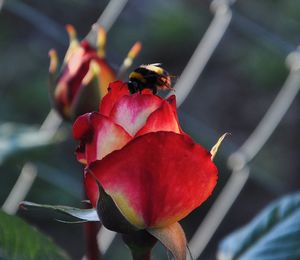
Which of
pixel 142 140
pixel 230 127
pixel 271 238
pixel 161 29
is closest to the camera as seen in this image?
pixel 142 140

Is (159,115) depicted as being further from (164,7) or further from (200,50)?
(164,7)

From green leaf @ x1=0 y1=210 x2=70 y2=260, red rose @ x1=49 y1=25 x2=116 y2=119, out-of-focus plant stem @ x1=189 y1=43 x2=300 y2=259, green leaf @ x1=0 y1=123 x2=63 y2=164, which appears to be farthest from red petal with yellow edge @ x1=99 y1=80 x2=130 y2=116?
out-of-focus plant stem @ x1=189 y1=43 x2=300 y2=259

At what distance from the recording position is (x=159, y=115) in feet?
1.45

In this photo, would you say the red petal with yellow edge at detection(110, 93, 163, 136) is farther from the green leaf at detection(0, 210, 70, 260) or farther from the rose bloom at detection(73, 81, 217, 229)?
the green leaf at detection(0, 210, 70, 260)

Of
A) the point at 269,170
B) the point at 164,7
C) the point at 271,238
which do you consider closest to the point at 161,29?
the point at 164,7

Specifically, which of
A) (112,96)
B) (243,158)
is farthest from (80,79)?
(243,158)

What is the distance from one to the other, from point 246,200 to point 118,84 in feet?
4.99

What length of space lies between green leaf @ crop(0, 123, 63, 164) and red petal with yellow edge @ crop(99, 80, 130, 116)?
571mm

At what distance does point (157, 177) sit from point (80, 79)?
11.7 inches

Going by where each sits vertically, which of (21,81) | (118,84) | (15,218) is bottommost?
(21,81)

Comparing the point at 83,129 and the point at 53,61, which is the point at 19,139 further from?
the point at 83,129

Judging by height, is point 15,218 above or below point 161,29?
below

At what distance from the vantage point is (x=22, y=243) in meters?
0.55

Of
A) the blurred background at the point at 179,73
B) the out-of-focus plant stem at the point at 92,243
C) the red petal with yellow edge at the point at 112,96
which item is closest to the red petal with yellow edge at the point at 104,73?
the out-of-focus plant stem at the point at 92,243
